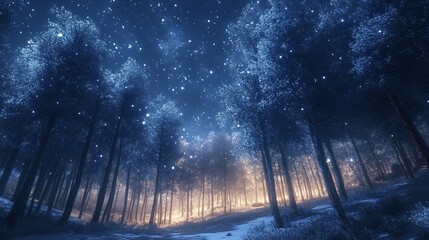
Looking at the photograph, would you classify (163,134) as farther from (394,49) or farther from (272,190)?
(394,49)

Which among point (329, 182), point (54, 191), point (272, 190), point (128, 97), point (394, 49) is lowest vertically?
point (329, 182)

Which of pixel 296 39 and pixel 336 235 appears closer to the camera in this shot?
pixel 336 235

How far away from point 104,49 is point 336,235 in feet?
72.2

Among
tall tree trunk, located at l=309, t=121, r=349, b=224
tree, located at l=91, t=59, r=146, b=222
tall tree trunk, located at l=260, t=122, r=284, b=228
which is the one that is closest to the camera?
tall tree trunk, located at l=309, t=121, r=349, b=224

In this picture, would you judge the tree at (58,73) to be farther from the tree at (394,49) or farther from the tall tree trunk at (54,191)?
the tree at (394,49)

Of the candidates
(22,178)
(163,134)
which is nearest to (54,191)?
(22,178)

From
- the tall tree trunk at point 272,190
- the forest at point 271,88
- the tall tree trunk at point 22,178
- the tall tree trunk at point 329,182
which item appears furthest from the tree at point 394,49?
the tall tree trunk at point 22,178

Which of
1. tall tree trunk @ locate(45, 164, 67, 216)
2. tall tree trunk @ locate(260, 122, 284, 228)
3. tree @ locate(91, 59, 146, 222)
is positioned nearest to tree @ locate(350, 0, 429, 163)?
tall tree trunk @ locate(260, 122, 284, 228)

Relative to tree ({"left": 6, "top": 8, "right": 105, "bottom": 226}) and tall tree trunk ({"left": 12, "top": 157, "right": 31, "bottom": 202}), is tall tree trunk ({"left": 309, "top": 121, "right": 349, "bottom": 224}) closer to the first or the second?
tree ({"left": 6, "top": 8, "right": 105, "bottom": 226})

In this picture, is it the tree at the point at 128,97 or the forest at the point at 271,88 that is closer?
the forest at the point at 271,88

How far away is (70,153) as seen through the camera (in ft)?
85.2

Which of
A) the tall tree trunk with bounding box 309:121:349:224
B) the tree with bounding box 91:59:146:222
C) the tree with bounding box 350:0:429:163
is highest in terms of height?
the tree with bounding box 91:59:146:222

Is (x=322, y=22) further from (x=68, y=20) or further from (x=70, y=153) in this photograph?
(x=70, y=153)

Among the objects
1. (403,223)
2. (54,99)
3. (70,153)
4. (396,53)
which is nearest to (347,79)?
(396,53)
